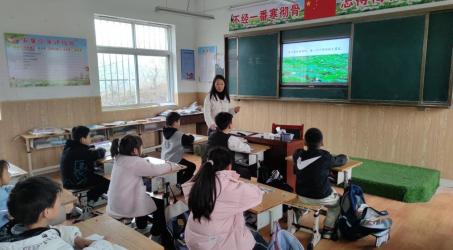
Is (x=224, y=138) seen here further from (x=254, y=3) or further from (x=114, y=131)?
(x=254, y=3)

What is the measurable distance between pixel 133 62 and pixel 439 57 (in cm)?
506

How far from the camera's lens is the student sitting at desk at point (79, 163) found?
307 centimetres

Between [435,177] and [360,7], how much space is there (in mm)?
2550

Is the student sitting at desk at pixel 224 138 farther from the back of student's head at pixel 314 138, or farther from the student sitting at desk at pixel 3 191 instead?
the student sitting at desk at pixel 3 191

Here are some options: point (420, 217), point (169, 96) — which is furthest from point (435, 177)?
point (169, 96)

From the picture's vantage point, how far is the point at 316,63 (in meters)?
5.11

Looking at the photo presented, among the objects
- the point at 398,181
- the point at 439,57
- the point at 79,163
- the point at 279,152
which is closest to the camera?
the point at 79,163

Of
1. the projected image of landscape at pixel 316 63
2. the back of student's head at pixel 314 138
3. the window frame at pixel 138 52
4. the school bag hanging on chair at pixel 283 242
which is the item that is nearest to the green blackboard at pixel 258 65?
the projected image of landscape at pixel 316 63

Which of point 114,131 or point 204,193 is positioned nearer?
point 204,193

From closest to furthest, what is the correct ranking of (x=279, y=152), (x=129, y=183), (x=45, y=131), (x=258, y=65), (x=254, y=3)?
(x=129, y=183), (x=279, y=152), (x=45, y=131), (x=254, y=3), (x=258, y=65)

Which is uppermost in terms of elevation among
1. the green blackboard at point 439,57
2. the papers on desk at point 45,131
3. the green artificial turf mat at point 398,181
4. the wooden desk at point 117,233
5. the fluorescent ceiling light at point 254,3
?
the fluorescent ceiling light at point 254,3

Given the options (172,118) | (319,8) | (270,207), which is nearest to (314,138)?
(270,207)

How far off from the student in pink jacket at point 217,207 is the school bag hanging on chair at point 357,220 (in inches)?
52.2

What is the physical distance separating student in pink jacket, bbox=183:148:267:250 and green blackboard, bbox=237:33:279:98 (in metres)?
4.16
